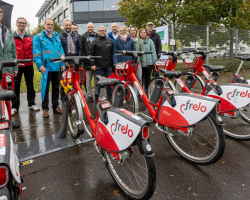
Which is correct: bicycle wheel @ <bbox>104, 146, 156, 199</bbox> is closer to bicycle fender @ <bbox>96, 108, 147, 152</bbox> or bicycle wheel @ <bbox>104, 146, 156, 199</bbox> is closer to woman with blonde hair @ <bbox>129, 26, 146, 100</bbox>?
bicycle fender @ <bbox>96, 108, 147, 152</bbox>

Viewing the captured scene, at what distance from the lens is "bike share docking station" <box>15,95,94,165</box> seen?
356cm

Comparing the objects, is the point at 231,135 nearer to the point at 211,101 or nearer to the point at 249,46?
the point at 211,101

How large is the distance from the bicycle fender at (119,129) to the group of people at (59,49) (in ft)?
6.48

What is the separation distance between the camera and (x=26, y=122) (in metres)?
5.13

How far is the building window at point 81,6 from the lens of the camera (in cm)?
3241

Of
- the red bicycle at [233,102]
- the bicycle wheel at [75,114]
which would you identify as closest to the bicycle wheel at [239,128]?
the red bicycle at [233,102]

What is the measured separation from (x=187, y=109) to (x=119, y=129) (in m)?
1.09

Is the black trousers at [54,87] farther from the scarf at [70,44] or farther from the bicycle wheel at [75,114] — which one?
the bicycle wheel at [75,114]

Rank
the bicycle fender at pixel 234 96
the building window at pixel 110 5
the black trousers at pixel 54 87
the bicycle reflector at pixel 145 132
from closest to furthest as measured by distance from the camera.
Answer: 1. the bicycle reflector at pixel 145 132
2. the bicycle fender at pixel 234 96
3. the black trousers at pixel 54 87
4. the building window at pixel 110 5

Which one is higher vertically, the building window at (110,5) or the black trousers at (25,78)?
the building window at (110,5)

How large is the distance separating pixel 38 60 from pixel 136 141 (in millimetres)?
3541

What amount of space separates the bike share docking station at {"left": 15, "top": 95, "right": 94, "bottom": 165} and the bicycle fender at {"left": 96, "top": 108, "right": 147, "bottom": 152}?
1473 millimetres

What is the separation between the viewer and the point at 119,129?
2238 mm

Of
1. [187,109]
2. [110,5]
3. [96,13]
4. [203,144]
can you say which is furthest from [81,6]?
[187,109]
